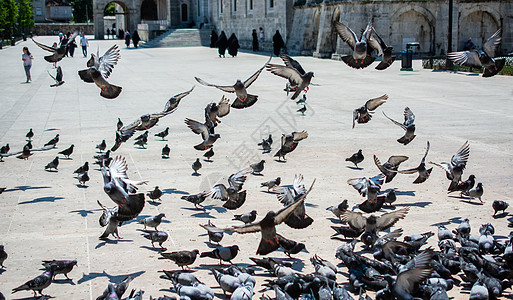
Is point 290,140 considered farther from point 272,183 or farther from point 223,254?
point 223,254

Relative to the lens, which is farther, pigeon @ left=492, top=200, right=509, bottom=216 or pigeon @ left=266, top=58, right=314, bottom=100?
pigeon @ left=266, top=58, right=314, bottom=100

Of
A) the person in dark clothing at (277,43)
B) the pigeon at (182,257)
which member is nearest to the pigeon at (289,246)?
the pigeon at (182,257)

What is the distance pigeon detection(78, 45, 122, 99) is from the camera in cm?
855

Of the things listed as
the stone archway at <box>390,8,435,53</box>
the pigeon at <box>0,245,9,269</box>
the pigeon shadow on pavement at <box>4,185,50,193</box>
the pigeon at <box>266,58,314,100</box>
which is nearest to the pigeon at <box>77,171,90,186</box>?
the pigeon shadow on pavement at <box>4,185,50,193</box>

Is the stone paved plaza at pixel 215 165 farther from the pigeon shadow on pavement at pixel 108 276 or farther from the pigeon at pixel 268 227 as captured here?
the pigeon at pixel 268 227

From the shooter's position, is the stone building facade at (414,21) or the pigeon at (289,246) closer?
the pigeon at (289,246)

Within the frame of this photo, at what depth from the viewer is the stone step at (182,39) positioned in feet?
168

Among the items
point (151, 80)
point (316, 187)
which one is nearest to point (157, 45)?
Answer: point (151, 80)

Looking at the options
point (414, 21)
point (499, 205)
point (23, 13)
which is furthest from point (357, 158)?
point (23, 13)

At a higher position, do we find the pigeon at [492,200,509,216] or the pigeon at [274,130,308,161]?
the pigeon at [274,130,308,161]

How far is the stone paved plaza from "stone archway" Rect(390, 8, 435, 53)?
1004 centimetres

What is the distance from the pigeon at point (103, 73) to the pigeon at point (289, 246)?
11.9ft

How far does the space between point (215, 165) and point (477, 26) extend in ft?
85.9

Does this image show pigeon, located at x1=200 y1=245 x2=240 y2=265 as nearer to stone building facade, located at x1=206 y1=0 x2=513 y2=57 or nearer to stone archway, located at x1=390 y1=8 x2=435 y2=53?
stone building facade, located at x1=206 y1=0 x2=513 y2=57
